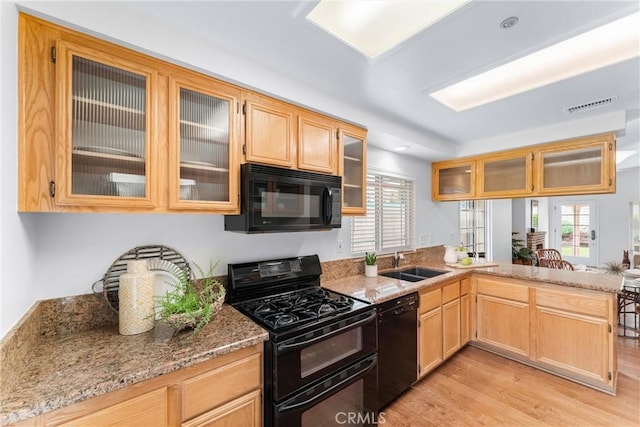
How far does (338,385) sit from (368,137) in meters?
2.08

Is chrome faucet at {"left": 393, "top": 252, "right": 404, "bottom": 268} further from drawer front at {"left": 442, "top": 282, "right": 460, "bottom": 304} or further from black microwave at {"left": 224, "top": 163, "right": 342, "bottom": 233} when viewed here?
black microwave at {"left": 224, "top": 163, "right": 342, "bottom": 233}

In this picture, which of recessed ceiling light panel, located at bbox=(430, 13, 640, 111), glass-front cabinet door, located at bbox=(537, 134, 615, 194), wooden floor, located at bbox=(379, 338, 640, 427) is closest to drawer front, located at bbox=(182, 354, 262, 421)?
wooden floor, located at bbox=(379, 338, 640, 427)

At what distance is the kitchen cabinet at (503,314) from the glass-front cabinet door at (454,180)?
1.10 metres

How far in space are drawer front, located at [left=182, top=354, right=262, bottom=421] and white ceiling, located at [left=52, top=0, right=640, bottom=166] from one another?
1.65 metres

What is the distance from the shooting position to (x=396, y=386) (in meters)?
2.12

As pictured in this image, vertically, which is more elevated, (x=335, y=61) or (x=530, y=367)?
(x=335, y=61)

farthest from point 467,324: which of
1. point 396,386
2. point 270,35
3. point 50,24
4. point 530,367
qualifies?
point 50,24

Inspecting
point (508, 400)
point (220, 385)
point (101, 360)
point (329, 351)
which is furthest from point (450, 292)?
point (101, 360)

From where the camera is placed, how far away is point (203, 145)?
1.55 meters

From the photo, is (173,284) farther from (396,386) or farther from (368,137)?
(368,137)

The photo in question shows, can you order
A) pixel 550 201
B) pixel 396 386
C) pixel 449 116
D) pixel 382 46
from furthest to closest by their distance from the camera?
pixel 550 201 < pixel 449 116 < pixel 396 386 < pixel 382 46

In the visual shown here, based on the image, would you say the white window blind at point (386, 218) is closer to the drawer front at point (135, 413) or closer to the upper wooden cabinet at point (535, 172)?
the upper wooden cabinet at point (535, 172)

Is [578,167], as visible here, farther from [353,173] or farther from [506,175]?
[353,173]

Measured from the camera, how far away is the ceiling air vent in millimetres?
2127
